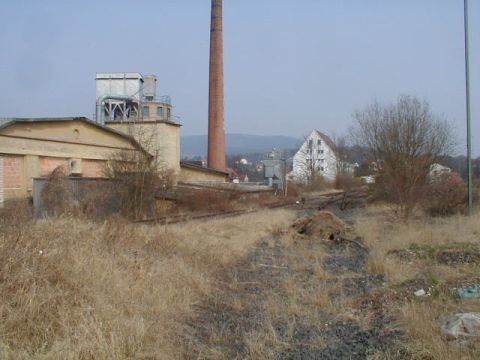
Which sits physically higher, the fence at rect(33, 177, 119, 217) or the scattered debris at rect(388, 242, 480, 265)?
the fence at rect(33, 177, 119, 217)

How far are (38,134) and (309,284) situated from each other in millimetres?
21839

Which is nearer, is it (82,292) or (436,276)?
(82,292)

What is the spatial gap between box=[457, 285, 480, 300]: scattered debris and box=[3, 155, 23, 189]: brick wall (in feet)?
74.1

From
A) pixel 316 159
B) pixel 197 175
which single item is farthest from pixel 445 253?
pixel 316 159

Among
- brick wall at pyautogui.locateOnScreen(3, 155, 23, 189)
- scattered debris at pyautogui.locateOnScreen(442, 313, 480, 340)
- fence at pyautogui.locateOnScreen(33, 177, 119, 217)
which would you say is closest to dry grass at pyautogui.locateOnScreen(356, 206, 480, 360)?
scattered debris at pyautogui.locateOnScreen(442, 313, 480, 340)

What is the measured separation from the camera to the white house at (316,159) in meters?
67.4

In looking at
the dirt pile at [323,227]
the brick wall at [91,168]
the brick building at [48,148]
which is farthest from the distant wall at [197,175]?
the dirt pile at [323,227]

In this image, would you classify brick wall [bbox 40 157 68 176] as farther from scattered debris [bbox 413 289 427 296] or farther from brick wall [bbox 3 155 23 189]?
scattered debris [bbox 413 289 427 296]

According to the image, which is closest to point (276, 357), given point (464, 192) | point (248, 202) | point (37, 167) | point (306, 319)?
point (306, 319)

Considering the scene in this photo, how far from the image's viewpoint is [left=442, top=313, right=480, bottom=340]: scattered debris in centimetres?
513

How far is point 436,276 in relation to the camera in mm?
9070

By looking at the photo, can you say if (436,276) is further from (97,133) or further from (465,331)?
(97,133)

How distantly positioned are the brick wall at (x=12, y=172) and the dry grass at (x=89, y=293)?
17.4 metres

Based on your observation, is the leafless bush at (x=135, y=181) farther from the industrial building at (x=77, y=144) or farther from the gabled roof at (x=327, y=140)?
the gabled roof at (x=327, y=140)
